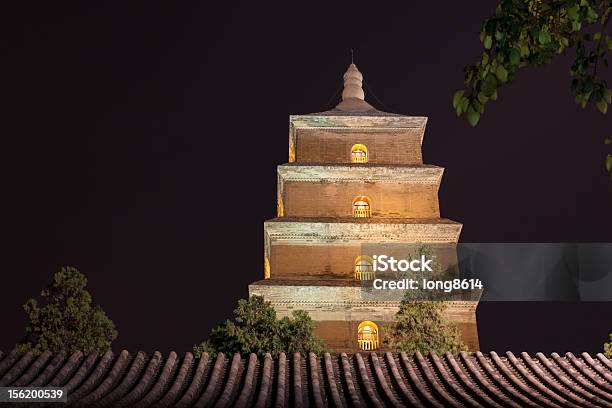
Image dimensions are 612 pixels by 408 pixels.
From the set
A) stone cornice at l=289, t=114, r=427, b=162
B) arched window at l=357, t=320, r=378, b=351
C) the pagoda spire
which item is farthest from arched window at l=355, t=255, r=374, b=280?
the pagoda spire

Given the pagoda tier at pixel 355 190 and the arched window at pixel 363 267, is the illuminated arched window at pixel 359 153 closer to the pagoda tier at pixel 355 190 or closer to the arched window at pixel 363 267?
the pagoda tier at pixel 355 190

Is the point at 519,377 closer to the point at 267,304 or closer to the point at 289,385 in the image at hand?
the point at 289,385

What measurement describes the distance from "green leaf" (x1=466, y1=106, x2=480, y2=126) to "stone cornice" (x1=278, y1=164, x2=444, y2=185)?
2000 centimetres

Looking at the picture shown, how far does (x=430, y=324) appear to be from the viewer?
68.9ft

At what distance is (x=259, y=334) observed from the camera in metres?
20.4

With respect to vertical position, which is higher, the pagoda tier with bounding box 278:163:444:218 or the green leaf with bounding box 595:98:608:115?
the green leaf with bounding box 595:98:608:115

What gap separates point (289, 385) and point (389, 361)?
157 cm

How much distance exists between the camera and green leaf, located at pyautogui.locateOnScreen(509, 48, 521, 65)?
229 inches

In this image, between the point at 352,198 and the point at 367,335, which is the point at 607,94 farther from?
the point at 352,198

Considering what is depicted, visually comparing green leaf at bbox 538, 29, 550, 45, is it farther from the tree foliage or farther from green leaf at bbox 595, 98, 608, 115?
the tree foliage

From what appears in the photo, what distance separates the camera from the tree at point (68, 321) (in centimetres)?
2173

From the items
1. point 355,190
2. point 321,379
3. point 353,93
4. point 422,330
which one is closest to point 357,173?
point 355,190

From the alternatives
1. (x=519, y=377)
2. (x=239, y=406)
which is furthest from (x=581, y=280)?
(x=239, y=406)

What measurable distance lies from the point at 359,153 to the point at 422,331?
8.07 m
